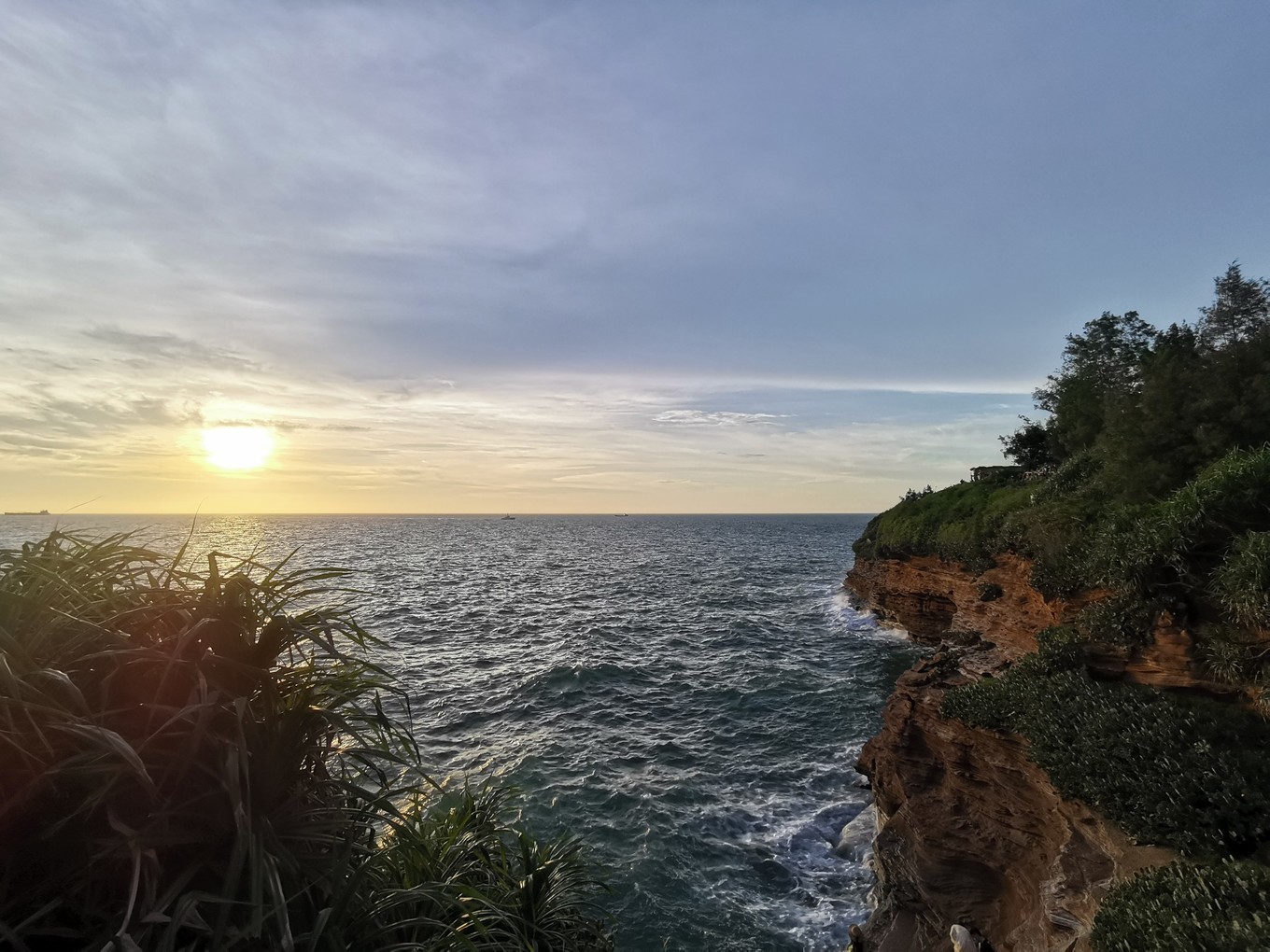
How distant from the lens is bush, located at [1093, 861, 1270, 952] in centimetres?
665

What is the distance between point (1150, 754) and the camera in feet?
32.4

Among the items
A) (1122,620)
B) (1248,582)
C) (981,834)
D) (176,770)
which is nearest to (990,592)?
(1122,620)

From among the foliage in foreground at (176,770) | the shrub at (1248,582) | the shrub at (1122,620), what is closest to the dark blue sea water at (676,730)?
the foliage in foreground at (176,770)

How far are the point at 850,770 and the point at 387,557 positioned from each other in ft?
242

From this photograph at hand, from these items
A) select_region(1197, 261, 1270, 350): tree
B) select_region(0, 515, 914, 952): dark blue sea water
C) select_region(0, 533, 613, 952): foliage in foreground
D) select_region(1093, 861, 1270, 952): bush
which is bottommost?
select_region(0, 515, 914, 952): dark blue sea water

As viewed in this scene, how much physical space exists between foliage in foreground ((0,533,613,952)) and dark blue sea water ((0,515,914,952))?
4.66 ft

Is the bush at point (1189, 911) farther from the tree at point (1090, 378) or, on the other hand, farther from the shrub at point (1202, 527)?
the tree at point (1090, 378)

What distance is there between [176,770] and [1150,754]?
517 inches

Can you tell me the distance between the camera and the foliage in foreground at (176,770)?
321cm

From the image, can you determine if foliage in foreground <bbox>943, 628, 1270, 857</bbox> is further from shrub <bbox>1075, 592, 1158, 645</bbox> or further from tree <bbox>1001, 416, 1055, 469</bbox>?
tree <bbox>1001, 416, 1055, 469</bbox>

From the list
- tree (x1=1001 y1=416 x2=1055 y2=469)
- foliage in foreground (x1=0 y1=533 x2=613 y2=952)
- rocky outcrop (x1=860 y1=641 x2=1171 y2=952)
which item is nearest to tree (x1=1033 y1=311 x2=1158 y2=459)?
tree (x1=1001 y1=416 x2=1055 y2=469)

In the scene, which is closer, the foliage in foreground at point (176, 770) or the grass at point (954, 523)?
the foliage in foreground at point (176, 770)

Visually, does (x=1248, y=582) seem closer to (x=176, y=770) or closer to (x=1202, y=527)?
(x=1202, y=527)

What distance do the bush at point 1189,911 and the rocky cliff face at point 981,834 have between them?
3.18ft
